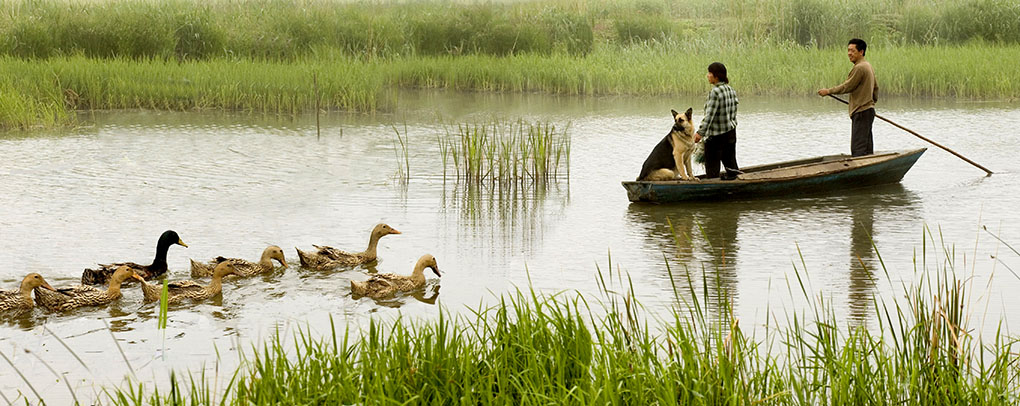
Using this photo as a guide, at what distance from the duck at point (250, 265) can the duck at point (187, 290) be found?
0.37 metres

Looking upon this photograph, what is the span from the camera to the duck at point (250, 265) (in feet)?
31.1

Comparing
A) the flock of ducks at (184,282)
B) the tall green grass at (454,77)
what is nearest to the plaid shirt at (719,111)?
the flock of ducks at (184,282)

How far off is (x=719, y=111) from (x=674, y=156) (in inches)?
25.9

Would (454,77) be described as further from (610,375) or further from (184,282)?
(610,375)

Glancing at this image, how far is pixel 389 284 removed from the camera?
8984mm

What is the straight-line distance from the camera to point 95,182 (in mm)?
14727

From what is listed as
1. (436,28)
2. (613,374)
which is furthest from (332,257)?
(436,28)

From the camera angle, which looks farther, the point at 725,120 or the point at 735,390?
the point at 725,120

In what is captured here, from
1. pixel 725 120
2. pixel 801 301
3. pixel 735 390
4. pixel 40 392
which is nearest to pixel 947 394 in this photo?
pixel 735 390

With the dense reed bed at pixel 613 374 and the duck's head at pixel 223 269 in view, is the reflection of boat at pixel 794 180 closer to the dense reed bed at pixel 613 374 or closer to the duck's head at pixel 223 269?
the duck's head at pixel 223 269

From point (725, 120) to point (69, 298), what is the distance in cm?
707

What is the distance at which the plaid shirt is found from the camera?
12.7 meters

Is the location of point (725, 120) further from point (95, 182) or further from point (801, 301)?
point (95, 182)

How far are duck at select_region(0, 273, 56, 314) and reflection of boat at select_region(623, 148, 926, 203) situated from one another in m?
6.30
